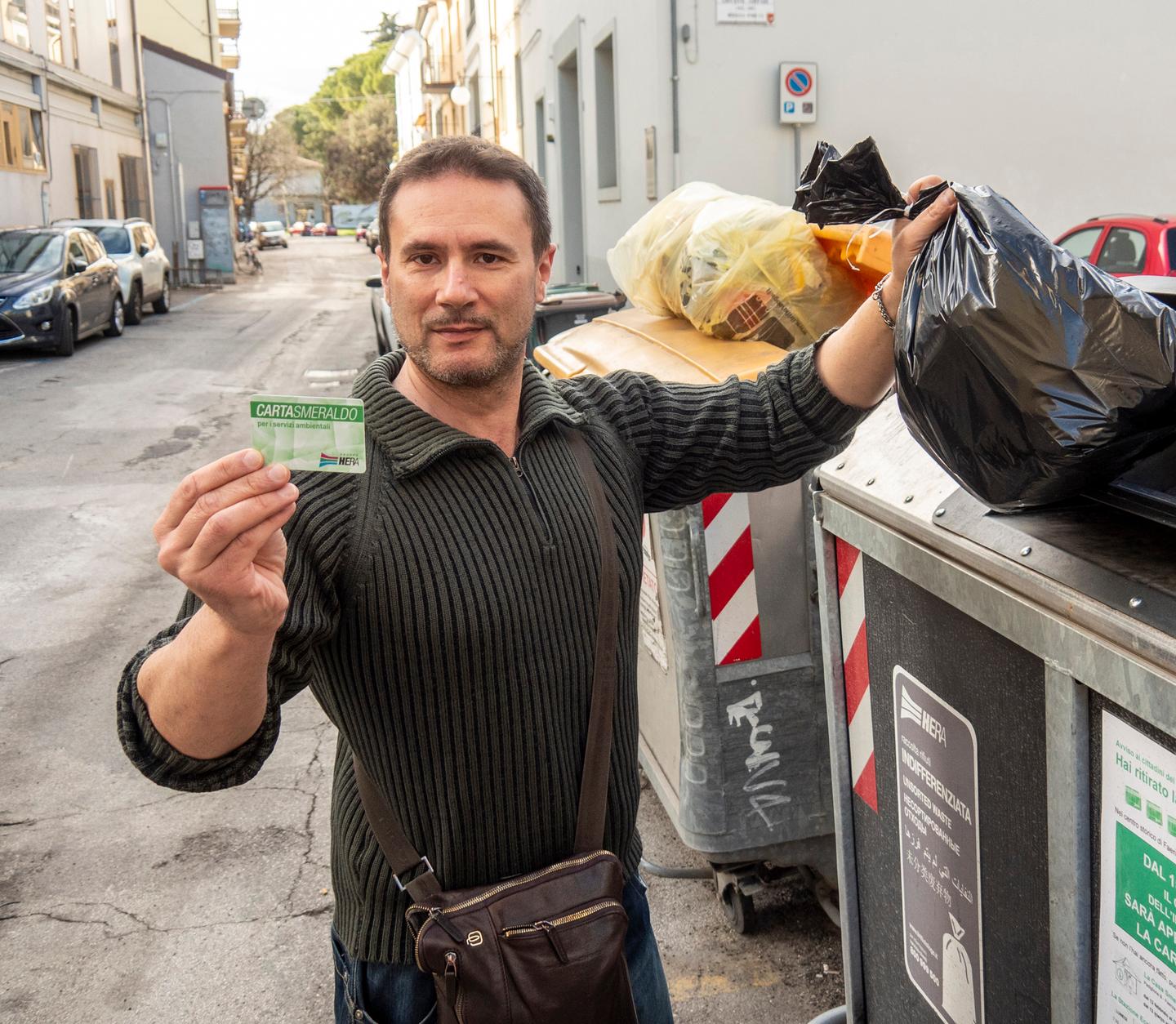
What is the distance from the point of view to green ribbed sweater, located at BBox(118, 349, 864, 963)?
1.69 meters

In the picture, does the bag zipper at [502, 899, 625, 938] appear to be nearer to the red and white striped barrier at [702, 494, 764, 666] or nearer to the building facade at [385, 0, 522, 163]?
the red and white striped barrier at [702, 494, 764, 666]

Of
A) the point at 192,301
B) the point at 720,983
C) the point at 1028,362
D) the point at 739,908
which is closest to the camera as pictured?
the point at 1028,362

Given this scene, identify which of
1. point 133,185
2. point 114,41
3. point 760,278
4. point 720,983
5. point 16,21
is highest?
point 114,41

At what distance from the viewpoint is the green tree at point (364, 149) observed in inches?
2854

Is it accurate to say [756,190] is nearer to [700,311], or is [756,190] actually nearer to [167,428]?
[167,428]

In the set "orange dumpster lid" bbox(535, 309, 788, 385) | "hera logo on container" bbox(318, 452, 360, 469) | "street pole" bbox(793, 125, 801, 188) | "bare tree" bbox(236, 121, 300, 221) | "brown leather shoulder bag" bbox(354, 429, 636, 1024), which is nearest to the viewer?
"hera logo on container" bbox(318, 452, 360, 469)

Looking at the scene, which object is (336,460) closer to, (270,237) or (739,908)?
(739,908)

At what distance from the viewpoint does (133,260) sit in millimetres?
20500

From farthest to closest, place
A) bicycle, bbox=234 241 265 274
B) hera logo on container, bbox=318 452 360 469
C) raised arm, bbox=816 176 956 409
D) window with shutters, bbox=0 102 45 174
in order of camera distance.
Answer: bicycle, bbox=234 241 265 274 < window with shutters, bbox=0 102 45 174 < raised arm, bbox=816 176 956 409 < hera logo on container, bbox=318 452 360 469

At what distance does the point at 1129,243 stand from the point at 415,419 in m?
9.67

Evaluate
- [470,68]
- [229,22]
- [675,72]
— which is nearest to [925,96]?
[675,72]

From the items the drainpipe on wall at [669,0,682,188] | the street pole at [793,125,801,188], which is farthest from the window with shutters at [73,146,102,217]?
the street pole at [793,125,801,188]

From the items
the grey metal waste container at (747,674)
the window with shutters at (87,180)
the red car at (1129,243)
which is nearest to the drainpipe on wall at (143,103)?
the window with shutters at (87,180)

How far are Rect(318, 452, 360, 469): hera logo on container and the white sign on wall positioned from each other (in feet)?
31.2
